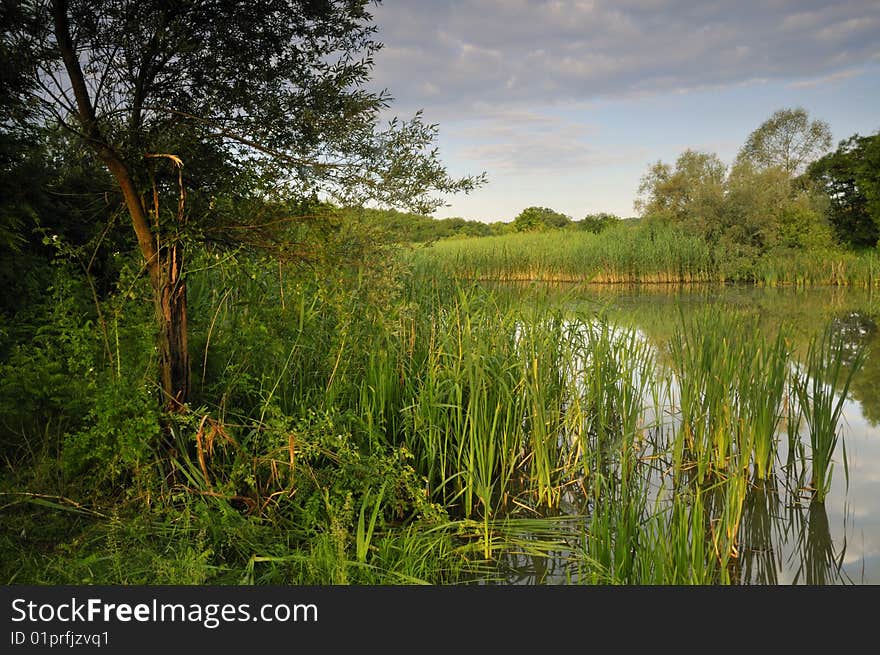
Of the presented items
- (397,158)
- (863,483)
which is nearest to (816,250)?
(863,483)

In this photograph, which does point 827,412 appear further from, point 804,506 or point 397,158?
point 397,158

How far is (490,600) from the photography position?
100 inches

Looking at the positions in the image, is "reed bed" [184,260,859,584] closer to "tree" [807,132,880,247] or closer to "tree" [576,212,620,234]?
"tree" [807,132,880,247]

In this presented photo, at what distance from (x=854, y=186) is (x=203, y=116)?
1314 inches

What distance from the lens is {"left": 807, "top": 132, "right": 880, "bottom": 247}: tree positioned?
26859 millimetres

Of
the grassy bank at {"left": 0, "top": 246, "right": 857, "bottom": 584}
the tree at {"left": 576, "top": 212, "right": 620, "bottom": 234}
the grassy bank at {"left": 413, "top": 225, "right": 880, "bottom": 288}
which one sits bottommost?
the grassy bank at {"left": 0, "top": 246, "right": 857, "bottom": 584}

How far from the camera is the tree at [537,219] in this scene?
46.7 meters

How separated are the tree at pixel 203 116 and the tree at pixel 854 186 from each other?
27163mm

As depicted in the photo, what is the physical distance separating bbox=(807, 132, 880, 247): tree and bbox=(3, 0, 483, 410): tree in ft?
89.1

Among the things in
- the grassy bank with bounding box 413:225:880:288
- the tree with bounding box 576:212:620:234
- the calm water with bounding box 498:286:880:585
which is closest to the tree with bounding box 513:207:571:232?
the tree with bounding box 576:212:620:234

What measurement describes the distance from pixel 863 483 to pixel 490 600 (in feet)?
12.0

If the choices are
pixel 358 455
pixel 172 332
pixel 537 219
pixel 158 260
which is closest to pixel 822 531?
pixel 358 455

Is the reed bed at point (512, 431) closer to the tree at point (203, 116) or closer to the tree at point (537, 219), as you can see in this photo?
the tree at point (203, 116)

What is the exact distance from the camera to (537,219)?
47.3 meters
